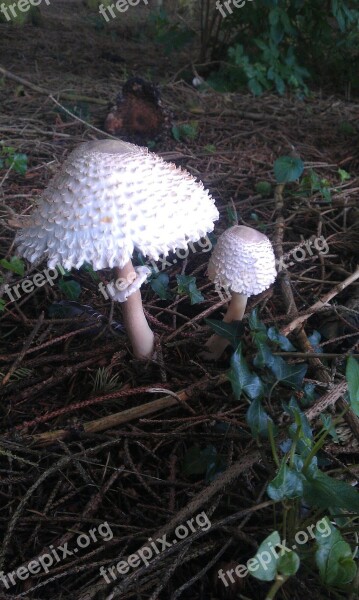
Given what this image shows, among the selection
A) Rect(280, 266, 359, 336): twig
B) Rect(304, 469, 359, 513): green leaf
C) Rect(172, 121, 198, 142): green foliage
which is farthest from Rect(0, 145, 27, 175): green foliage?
Rect(304, 469, 359, 513): green leaf

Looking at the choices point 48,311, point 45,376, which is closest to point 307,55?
point 48,311

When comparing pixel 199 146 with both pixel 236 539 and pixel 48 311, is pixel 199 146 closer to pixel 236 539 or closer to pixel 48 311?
pixel 48 311

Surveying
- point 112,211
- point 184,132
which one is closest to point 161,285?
point 112,211

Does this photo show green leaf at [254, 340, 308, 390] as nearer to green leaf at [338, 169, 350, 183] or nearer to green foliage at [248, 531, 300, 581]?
green foliage at [248, 531, 300, 581]

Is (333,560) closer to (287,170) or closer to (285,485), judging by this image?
(285,485)

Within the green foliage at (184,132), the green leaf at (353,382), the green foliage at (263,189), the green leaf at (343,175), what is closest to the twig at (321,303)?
the green leaf at (353,382)
